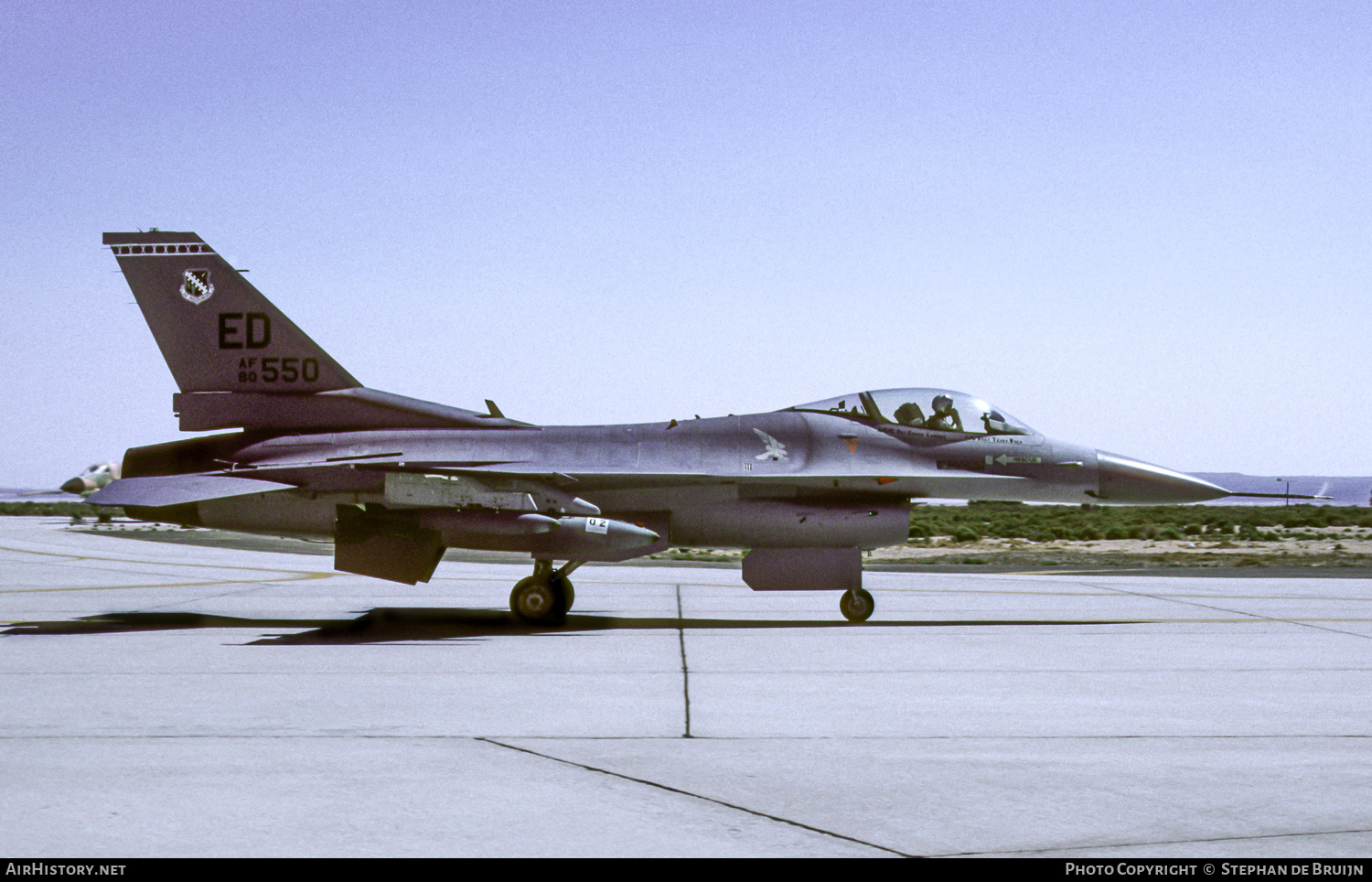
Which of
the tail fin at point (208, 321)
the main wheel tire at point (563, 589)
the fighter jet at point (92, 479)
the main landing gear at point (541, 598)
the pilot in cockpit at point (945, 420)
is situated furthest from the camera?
the fighter jet at point (92, 479)

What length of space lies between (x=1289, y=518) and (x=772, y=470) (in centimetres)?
6537

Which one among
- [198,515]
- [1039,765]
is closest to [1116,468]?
[1039,765]

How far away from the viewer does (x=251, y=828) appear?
16.2ft

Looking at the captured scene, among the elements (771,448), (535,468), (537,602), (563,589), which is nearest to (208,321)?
(535,468)

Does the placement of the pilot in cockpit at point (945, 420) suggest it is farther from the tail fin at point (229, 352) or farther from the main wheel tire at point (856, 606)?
the tail fin at point (229, 352)

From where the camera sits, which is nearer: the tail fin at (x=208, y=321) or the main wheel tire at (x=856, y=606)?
the main wheel tire at (x=856, y=606)

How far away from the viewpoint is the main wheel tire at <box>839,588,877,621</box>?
14078 mm

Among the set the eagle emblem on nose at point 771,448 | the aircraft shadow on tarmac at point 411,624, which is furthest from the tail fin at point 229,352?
the eagle emblem on nose at point 771,448

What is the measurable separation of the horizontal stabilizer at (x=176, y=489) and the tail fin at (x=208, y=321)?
178 cm

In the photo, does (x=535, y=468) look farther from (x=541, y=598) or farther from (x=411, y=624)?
(x=411, y=624)

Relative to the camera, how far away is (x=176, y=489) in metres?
13.2

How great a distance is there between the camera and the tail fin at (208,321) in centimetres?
1488

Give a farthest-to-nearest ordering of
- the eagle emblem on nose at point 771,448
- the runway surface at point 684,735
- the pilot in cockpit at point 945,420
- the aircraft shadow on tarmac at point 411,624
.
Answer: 1. the pilot in cockpit at point 945,420
2. the eagle emblem on nose at point 771,448
3. the aircraft shadow on tarmac at point 411,624
4. the runway surface at point 684,735

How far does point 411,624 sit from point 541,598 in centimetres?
154
